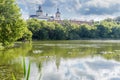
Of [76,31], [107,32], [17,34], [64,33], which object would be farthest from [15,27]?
[107,32]

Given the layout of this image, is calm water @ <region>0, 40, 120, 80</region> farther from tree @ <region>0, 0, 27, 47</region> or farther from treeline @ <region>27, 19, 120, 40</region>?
treeline @ <region>27, 19, 120, 40</region>

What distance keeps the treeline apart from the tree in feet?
190

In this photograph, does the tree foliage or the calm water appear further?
the tree foliage

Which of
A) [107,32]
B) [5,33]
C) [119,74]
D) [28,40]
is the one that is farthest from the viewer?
[107,32]

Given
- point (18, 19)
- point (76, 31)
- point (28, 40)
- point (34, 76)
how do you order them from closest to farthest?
point (34, 76) → point (18, 19) → point (28, 40) → point (76, 31)

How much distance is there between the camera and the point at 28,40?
267 feet

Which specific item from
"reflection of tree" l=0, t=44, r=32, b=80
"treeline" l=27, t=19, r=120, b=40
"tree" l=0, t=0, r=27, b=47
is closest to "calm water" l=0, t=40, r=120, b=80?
"reflection of tree" l=0, t=44, r=32, b=80

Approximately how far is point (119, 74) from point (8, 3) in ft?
86.5

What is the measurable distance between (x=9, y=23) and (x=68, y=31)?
7956 cm

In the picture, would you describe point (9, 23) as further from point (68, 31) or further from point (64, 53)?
point (68, 31)

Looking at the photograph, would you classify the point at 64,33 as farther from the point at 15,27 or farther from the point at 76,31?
the point at 15,27

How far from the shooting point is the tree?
144 feet

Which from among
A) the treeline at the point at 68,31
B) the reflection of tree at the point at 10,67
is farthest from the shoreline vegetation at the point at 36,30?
the reflection of tree at the point at 10,67

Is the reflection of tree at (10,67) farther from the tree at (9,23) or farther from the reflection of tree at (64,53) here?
the tree at (9,23)
